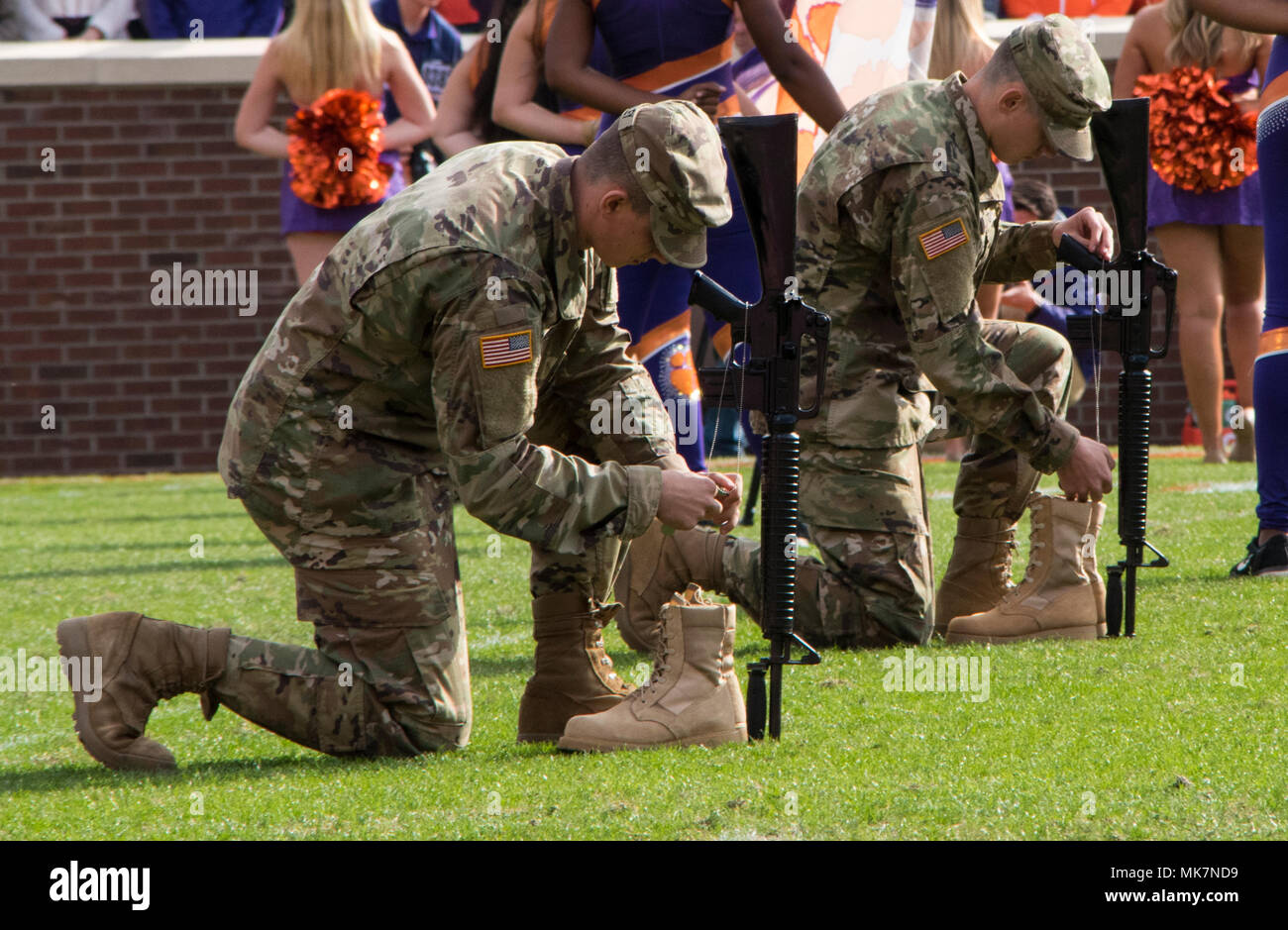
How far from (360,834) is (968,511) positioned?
7.81 ft

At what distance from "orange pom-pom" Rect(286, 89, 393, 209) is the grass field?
2831 mm

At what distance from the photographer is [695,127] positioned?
3076mm

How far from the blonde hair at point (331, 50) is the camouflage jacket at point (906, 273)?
3778mm

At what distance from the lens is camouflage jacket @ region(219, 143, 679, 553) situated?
3.07 m

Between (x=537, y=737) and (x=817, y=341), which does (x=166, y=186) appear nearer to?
(x=537, y=737)

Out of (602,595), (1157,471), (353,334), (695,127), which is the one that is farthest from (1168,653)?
(1157,471)

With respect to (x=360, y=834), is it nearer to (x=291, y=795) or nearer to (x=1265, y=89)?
(x=291, y=795)

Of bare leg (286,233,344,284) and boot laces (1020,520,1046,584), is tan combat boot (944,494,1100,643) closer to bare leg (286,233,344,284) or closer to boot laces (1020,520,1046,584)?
boot laces (1020,520,1046,584)

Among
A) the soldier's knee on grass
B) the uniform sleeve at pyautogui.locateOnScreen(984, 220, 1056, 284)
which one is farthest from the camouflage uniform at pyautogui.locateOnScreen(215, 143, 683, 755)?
the uniform sleeve at pyautogui.locateOnScreen(984, 220, 1056, 284)

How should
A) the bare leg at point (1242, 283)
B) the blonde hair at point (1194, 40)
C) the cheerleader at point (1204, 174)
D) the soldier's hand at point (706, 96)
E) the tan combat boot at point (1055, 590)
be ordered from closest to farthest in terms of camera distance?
the tan combat boot at point (1055, 590), the soldier's hand at point (706, 96), the cheerleader at point (1204, 174), the blonde hair at point (1194, 40), the bare leg at point (1242, 283)

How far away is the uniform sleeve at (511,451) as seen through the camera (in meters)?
3.04

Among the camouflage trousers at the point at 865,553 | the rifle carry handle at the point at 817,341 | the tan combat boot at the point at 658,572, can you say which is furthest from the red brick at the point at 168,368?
the rifle carry handle at the point at 817,341

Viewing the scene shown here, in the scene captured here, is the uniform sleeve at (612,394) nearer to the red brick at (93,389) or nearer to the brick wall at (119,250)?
the brick wall at (119,250)

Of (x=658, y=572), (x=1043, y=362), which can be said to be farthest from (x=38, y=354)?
(x=1043, y=362)
